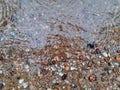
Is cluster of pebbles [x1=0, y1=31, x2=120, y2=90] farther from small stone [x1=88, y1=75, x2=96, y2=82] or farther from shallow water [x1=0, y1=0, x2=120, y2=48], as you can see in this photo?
shallow water [x1=0, y1=0, x2=120, y2=48]

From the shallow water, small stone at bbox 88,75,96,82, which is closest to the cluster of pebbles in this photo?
small stone at bbox 88,75,96,82

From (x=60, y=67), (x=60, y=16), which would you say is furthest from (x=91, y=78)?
(x=60, y=16)

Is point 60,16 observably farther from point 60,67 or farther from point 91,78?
point 91,78

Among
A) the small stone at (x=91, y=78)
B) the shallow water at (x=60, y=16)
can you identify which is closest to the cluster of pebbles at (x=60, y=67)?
the small stone at (x=91, y=78)

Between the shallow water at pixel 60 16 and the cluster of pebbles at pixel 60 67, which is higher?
the shallow water at pixel 60 16

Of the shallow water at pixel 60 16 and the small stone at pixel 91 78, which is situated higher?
the shallow water at pixel 60 16

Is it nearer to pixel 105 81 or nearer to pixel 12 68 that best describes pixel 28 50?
pixel 12 68

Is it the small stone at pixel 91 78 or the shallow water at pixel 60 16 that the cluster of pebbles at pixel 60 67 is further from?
the shallow water at pixel 60 16

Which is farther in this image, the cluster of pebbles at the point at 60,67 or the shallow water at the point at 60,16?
the shallow water at the point at 60,16
